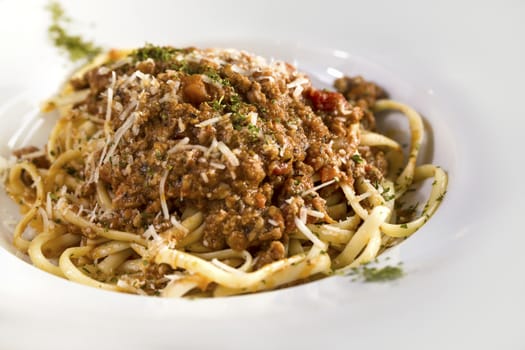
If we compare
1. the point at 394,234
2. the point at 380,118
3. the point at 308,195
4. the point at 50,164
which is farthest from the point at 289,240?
the point at 50,164

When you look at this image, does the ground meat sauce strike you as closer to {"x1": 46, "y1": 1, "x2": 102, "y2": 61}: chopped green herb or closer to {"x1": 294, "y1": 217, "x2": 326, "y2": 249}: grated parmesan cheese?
{"x1": 294, "y1": 217, "x2": 326, "y2": 249}: grated parmesan cheese

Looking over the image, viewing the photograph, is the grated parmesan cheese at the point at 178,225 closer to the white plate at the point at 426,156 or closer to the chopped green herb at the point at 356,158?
the white plate at the point at 426,156

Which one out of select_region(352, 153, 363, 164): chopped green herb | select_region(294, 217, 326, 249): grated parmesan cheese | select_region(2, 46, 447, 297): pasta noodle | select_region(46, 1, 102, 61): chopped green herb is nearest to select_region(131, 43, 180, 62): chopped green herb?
select_region(2, 46, 447, 297): pasta noodle

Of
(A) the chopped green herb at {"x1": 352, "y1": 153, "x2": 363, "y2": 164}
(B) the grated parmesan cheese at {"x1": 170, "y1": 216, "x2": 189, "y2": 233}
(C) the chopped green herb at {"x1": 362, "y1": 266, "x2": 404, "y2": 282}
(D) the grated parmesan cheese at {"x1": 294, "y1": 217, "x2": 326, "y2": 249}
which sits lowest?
(B) the grated parmesan cheese at {"x1": 170, "y1": 216, "x2": 189, "y2": 233}

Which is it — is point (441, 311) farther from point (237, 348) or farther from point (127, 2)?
point (127, 2)

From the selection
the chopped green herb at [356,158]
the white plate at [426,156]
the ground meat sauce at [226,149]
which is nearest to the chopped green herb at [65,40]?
the white plate at [426,156]

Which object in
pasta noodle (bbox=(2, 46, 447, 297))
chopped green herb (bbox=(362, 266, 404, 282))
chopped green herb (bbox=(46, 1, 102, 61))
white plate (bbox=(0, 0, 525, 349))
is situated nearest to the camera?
white plate (bbox=(0, 0, 525, 349))
